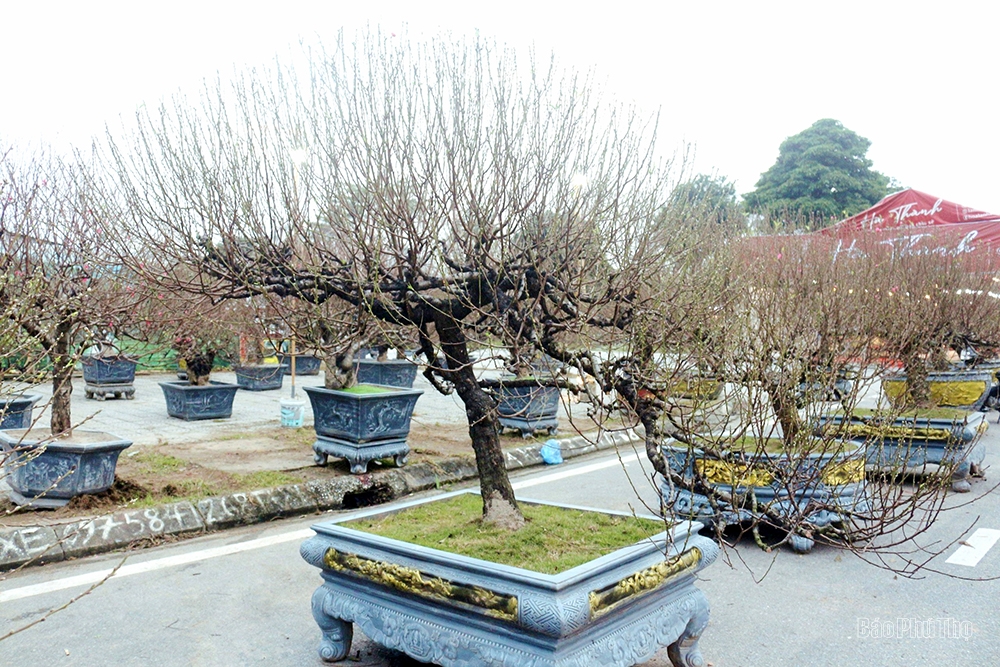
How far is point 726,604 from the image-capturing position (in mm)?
4934

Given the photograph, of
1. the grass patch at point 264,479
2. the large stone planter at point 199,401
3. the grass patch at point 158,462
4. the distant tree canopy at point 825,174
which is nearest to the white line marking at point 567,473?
the grass patch at point 264,479

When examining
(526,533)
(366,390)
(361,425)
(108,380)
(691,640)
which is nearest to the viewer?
(691,640)

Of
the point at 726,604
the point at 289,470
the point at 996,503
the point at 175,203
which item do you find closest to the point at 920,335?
the point at 996,503

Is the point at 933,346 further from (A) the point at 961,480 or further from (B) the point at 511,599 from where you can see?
(B) the point at 511,599

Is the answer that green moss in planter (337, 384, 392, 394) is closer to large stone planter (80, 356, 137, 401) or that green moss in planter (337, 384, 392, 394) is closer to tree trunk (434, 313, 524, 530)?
tree trunk (434, 313, 524, 530)

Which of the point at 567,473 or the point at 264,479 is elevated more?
the point at 264,479

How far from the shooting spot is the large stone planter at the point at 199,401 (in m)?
12.9

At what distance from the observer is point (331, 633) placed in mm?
3908

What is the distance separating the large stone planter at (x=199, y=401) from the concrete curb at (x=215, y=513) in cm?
556

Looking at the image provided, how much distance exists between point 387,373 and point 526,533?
51.8 feet

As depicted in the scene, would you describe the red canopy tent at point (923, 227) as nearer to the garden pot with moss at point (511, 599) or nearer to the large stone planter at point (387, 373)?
the garden pot with moss at point (511, 599)

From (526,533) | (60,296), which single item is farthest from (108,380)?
(526,533)

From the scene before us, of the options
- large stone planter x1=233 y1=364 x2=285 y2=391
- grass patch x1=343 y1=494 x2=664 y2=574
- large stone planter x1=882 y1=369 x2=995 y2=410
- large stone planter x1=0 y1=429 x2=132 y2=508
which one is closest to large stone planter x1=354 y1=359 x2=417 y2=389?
large stone planter x1=233 y1=364 x2=285 y2=391

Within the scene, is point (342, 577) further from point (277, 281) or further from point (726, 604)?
point (726, 604)
